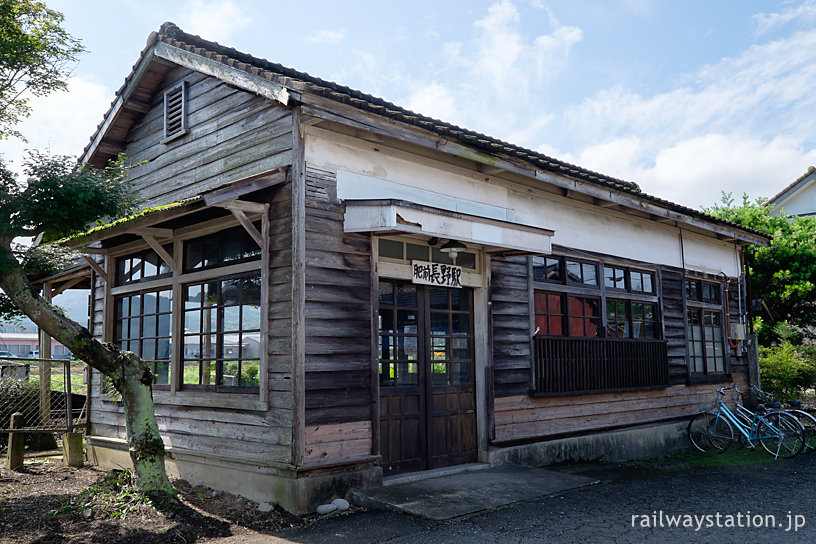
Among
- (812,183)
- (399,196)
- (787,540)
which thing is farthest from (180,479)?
(812,183)

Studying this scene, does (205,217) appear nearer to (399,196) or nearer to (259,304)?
(259,304)

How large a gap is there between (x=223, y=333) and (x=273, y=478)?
1.79 meters

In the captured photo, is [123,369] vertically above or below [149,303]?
below

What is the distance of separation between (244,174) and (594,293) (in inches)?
226

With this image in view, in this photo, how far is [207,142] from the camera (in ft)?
27.0

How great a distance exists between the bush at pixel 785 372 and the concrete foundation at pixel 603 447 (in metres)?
4.85

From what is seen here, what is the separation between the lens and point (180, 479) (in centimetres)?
770

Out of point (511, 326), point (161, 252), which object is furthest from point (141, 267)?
point (511, 326)

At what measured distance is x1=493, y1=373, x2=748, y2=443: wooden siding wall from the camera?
861 cm

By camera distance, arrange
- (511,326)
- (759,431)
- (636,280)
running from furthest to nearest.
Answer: (636,280)
(759,431)
(511,326)

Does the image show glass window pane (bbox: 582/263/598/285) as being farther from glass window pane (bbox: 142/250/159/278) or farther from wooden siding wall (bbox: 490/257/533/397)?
glass window pane (bbox: 142/250/159/278)

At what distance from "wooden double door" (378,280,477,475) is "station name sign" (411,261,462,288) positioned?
0.61ft

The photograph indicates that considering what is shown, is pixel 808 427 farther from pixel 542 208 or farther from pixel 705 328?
pixel 542 208

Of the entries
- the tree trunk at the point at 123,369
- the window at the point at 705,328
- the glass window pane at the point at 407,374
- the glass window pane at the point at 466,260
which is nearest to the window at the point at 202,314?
the tree trunk at the point at 123,369
